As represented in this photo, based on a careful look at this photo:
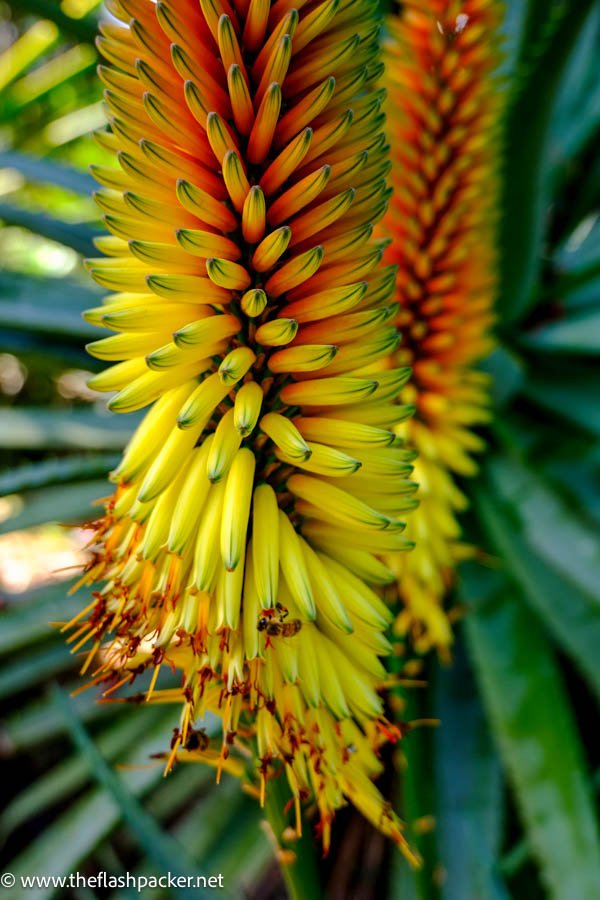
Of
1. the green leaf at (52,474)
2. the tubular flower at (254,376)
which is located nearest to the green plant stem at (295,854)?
the tubular flower at (254,376)

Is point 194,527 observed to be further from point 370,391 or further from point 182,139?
point 182,139

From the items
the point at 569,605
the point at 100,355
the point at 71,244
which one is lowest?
the point at 569,605

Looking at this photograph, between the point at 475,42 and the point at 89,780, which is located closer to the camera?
the point at 475,42

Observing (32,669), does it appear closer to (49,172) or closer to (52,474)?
(52,474)

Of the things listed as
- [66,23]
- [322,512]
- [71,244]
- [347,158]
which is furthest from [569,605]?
[66,23]

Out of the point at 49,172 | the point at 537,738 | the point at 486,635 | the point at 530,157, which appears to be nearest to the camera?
the point at 537,738

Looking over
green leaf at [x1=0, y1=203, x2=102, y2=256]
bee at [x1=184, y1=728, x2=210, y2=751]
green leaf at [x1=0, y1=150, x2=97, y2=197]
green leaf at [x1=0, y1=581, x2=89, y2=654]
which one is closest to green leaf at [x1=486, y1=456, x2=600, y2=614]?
bee at [x1=184, y1=728, x2=210, y2=751]

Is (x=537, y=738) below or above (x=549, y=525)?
below

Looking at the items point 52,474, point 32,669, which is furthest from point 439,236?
point 32,669
